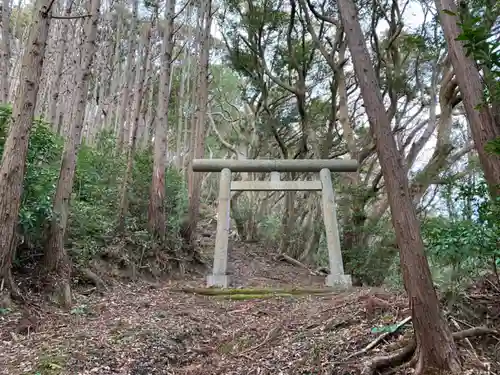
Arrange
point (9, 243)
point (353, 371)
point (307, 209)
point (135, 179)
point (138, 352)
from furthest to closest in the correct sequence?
point (307, 209) → point (135, 179) → point (9, 243) → point (138, 352) → point (353, 371)

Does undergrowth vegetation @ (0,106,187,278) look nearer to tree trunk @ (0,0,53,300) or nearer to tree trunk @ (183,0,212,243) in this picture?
tree trunk @ (183,0,212,243)

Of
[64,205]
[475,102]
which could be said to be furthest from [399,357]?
[64,205]

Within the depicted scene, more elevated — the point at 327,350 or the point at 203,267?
the point at 203,267

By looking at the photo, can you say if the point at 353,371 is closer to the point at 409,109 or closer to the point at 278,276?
the point at 278,276

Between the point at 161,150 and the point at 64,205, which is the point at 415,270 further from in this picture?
the point at 161,150

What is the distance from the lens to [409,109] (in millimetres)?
12031

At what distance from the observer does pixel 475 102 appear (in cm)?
421

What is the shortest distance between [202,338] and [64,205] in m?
2.38

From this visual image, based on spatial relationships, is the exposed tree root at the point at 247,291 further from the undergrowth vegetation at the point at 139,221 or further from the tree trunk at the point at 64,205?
the tree trunk at the point at 64,205

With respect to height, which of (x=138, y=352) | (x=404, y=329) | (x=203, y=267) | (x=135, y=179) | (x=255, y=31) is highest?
(x=255, y=31)

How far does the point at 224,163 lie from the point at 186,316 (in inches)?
155

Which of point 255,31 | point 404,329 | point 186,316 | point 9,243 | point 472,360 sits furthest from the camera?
point 255,31

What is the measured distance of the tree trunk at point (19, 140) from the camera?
415cm

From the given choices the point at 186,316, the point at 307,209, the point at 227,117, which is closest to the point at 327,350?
the point at 186,316
